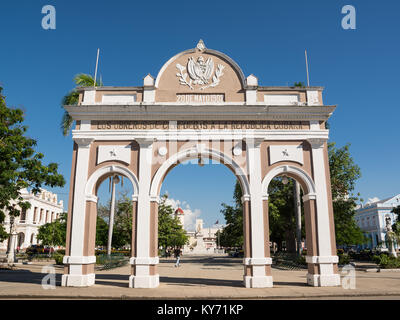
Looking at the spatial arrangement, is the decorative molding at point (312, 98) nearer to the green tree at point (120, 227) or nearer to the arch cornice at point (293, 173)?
the arch cornice at point (293, 173)

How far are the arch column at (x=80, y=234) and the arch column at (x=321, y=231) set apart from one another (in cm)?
892

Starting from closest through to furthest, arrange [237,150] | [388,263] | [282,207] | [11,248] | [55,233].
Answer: [237,150]
[388,263]
[11,248]
[282,207]
[55,233]

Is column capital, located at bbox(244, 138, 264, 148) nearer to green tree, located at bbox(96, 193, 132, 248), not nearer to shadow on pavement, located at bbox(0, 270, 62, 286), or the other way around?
shadow on pavement, located at bbox(0, 270, 62, 286)

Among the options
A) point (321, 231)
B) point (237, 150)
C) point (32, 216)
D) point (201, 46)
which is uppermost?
point (201, 46)

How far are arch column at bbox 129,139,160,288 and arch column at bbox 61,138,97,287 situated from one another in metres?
1.81

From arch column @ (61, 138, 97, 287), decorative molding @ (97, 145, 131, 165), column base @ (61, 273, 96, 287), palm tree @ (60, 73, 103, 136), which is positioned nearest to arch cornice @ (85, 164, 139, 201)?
arch column @ (61, 138, 97, 287)

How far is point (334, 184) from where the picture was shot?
25812 mm

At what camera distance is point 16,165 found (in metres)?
17.9

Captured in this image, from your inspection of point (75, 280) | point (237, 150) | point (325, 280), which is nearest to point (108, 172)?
point (75, 280)

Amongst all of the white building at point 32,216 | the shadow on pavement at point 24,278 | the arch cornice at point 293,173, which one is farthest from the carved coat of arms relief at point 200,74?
the white building at point 32,216

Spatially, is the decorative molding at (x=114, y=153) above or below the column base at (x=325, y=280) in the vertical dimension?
above

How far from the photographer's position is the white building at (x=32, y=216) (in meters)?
55.5

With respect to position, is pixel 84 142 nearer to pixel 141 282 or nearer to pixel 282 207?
pixel 141 282

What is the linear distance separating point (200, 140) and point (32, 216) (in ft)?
184
